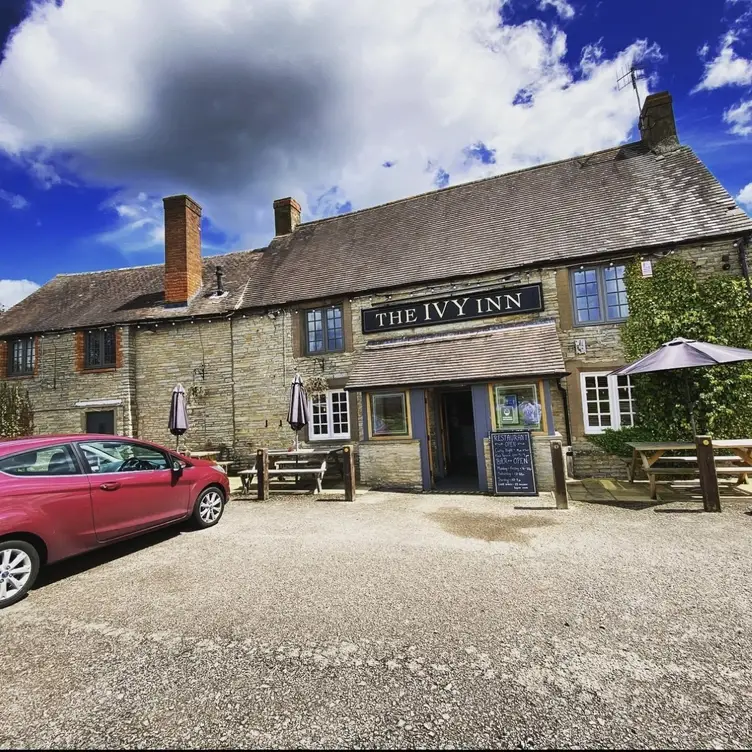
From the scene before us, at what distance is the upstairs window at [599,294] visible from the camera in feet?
34.6

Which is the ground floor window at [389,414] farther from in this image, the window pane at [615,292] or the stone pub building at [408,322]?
the window pane at [615,292]

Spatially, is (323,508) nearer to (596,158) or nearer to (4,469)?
(4,469)

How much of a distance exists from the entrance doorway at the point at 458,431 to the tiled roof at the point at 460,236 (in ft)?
12.2

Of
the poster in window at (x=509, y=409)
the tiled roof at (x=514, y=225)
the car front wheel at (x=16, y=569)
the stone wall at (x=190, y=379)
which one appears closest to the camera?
the car front wheel at (x=16, y=569)

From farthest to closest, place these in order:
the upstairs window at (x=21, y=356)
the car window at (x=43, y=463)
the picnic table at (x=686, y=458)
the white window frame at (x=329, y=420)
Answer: the upstairs window at (x=21, y=356)
the white window frame at (x=329, y=420)
the picnic table at (x=686, y=458)
the car window at (x=43, y=463)

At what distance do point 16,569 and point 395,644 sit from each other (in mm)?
4089

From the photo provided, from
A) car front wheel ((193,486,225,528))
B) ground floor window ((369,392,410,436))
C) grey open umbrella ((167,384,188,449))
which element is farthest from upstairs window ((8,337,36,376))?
ground floor window ((369,392,410,436))

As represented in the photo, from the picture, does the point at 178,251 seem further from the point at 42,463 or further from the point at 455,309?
the point at 42,463

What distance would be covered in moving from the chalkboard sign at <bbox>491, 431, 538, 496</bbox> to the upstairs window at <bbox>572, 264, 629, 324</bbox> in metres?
3.98

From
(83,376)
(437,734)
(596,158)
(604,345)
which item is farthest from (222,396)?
(596,158)

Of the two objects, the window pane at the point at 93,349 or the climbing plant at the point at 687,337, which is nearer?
the climbing plant at the point at 687,337

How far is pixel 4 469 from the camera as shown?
454 cm

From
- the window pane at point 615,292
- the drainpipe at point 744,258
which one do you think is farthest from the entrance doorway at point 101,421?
the drainpipe at point 744,258

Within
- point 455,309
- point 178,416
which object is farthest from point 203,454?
point 455,309
